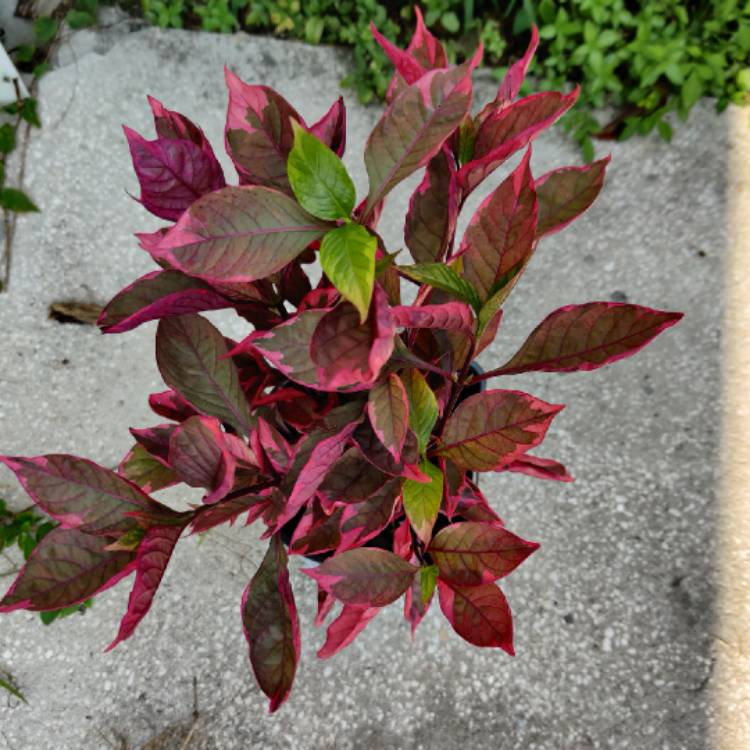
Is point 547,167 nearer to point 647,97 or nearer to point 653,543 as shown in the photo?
point 647,97

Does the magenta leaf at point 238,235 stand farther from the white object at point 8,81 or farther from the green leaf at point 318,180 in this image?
the white object at point 8,81

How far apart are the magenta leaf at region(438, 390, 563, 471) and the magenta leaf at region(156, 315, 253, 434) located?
229 millimetres

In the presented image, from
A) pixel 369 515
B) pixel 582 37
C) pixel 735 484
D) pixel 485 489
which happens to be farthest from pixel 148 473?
pixel 582 37

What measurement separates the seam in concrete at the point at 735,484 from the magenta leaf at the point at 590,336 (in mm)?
752

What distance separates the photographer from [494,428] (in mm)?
739

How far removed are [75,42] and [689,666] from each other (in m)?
1.65

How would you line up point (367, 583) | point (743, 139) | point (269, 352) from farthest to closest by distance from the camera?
1. point (743, 139)
2. point (367, 583)
3. point (269, 352)

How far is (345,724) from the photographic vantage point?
122 cm

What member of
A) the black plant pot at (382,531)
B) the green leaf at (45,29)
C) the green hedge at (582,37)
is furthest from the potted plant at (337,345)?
the green leaf at (45,29)

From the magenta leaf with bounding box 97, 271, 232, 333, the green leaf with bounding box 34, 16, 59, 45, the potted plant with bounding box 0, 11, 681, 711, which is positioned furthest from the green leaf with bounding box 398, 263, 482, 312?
the green leaf with bounding box 34, 16, 59, 45

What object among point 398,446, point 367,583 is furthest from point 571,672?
point 398,446

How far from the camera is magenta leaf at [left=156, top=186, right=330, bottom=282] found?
555 mm

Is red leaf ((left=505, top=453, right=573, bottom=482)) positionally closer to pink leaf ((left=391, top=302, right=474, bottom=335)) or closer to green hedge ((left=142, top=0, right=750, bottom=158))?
pink leaf ((left=391, top=302, right=474, bottom=335))

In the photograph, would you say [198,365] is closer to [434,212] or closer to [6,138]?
[434,212]
